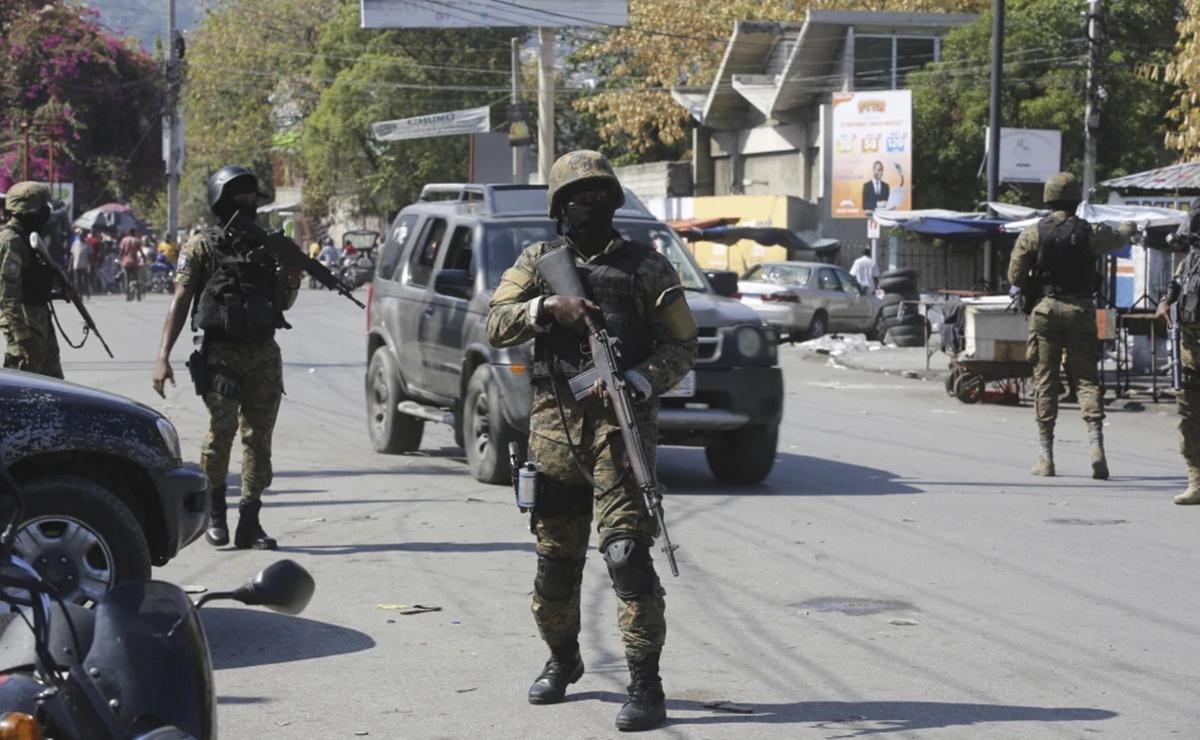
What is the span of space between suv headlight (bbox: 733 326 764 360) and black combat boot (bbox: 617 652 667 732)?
6.00 m

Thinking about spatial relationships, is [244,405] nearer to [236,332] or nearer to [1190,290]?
[236,332]

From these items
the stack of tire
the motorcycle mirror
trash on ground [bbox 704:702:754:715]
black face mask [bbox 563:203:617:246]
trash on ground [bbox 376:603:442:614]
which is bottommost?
the stack of tire

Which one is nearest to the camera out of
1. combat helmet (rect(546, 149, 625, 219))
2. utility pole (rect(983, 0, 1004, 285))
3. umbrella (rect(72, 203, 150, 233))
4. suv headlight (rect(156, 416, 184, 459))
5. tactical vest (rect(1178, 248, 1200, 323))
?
combat helmet (rect(546, 149, 625, 219))

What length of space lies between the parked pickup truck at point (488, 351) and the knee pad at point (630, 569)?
5.23m

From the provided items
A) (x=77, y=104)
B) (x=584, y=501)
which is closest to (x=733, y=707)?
(x=584, y=501)

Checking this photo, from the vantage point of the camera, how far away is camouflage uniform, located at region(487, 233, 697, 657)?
18.9ft

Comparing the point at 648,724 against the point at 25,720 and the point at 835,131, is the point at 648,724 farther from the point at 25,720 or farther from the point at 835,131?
the point at 835,131

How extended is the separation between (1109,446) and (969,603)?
25.8 ft

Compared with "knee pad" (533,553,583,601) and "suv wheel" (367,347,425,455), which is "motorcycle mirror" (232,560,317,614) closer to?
"knee pad" (533,553,583,601)

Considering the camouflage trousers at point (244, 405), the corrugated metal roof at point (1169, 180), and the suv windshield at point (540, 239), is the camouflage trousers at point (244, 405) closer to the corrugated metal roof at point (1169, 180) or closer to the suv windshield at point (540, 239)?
the suv windshield at point (540, 239)

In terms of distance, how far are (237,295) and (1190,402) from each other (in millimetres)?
5987

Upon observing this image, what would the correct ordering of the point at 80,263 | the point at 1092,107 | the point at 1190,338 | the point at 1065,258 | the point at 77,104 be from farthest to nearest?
the point at 77,104
the point at 80,263
the point at 1092,107
the point at 1065,258
the point at 1190,338

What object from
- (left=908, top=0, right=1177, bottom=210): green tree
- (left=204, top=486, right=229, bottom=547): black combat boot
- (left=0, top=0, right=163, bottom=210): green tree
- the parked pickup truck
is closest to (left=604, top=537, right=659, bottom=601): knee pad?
(left=204, top=486, right=229, bottom=547): black combat boot

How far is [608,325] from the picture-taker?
5.93 m
